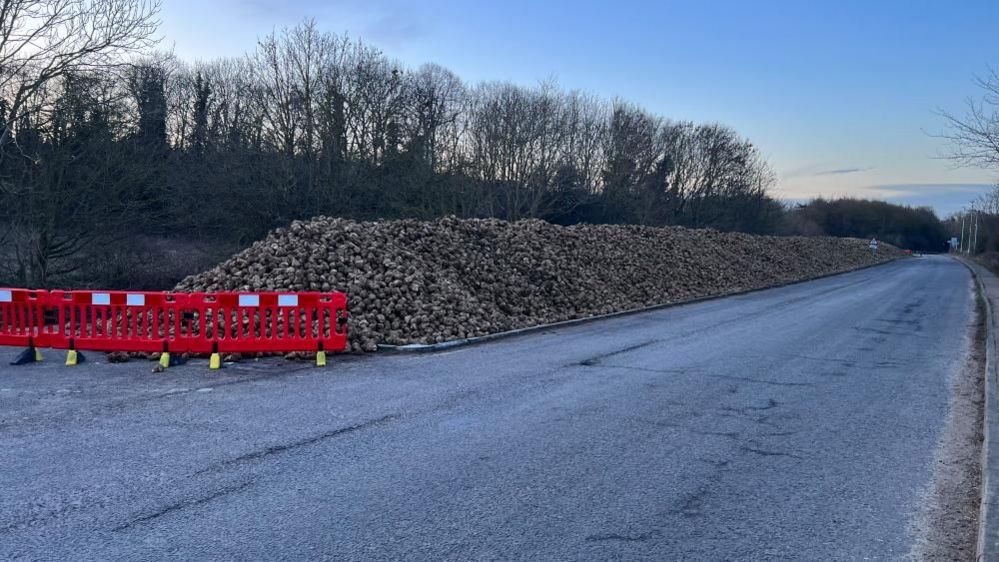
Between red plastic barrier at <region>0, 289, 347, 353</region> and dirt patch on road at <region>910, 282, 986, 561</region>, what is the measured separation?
25.9ft

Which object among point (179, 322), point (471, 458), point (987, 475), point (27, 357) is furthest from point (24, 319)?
point (987, 475)

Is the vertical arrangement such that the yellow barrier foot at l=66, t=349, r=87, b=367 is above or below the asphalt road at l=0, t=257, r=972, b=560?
above

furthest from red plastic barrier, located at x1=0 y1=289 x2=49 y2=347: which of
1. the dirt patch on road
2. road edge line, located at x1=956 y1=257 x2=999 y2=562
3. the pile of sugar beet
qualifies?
road edge line, located at x1=956 y1=257 x2=999 y2=562

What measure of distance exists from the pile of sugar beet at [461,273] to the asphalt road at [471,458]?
2177mm

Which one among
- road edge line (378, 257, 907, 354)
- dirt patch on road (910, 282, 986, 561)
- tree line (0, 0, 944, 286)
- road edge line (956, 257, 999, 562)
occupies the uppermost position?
tree line (0, 0, 944, 286)

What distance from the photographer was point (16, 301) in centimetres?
1115

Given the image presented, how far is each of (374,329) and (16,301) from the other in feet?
17.9

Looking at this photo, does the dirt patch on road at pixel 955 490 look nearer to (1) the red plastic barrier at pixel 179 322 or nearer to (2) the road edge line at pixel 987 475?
(2) the road edge line at pixel 987 475

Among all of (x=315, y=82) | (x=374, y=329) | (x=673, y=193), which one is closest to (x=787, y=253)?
(x=673, y=193)

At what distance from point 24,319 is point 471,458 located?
28.1 feet

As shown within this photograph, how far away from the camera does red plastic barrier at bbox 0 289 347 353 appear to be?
34.4 ft

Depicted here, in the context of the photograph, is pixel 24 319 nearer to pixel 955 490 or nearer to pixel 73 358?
pixel 73 358

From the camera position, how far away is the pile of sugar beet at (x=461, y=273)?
13.2m

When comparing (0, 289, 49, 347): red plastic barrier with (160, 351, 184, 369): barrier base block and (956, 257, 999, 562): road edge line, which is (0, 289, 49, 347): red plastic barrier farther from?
(956, 257, 999, 562): road edge line
